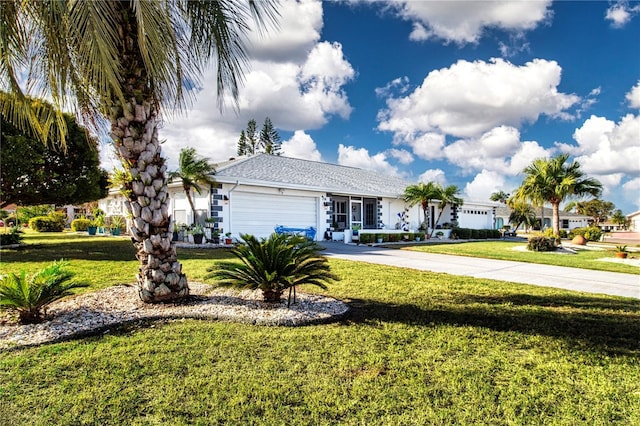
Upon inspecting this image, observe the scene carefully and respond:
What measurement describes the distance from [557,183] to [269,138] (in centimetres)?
3987

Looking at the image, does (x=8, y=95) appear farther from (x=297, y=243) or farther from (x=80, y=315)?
(x=297, y=243)

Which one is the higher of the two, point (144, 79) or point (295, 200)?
point (144, 79)

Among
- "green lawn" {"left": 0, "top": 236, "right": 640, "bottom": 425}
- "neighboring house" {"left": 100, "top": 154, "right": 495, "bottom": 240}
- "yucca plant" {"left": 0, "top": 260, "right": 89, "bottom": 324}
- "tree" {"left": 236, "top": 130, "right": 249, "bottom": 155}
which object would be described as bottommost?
"green lawn" {"left": 0, "top": 236, "right": 640, "bottom": 425}

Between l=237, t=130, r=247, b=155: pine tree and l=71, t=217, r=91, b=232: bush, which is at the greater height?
l=237, t=130, r=247, b=155: pine tree

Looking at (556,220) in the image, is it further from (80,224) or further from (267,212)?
(80,224)

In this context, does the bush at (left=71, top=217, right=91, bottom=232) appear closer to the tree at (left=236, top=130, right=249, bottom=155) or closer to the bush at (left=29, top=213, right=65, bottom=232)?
the bush at (left=29, top=213, right=65, bottom=232)

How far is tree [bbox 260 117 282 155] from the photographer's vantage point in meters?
54.4

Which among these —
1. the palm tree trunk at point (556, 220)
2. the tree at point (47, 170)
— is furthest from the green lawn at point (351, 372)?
the palm tree trunk at point (556, 220)

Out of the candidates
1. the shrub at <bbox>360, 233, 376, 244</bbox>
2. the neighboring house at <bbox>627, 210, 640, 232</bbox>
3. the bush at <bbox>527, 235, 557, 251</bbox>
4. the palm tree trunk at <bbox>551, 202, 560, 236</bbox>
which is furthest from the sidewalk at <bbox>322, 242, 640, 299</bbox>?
the neighboring house at <bbox>627, 210, 640, 232</bbox>

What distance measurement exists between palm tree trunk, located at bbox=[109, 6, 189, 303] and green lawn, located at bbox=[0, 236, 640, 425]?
98 cm

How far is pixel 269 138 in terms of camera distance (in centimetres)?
5450

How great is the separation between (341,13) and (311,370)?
10812mm

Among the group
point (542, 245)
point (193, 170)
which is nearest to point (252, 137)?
point (193, 170)

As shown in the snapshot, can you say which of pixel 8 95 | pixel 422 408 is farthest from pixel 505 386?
pixel 8 95
